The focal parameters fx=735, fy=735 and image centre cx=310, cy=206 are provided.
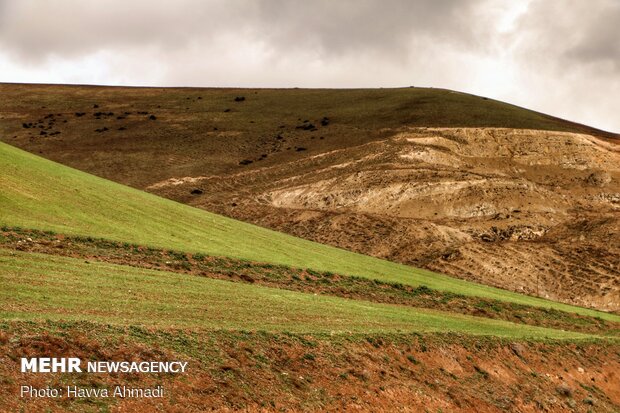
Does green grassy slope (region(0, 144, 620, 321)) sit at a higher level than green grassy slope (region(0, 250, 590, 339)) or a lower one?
higher

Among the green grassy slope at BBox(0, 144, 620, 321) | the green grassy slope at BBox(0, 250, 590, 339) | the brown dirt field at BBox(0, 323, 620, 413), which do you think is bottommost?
the brown dirt field at BBox(0, 323, 620, 413)

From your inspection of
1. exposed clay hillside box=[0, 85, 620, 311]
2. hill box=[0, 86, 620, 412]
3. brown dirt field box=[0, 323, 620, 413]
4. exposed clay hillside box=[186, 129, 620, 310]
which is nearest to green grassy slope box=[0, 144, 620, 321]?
hill box=[0, 86, 620, 412]

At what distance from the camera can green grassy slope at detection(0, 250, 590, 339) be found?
69.8 ft

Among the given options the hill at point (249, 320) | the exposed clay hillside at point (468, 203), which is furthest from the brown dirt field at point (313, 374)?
the exposed clay hillside at point (468, 203)

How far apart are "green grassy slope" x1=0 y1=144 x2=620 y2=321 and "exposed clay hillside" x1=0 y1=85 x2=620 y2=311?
901 centimetres

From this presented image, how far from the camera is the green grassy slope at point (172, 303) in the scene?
21.3 meters

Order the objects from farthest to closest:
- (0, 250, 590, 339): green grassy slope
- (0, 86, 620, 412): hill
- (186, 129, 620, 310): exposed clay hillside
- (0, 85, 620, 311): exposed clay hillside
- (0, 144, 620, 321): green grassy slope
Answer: (0, 85, 620, 311): exposed clay hillside < (186, 129, 620, 310): exposed clay hillside < (0, 144, 620, 321): green grassy slope < (0, 250, 590, 339): green grassy slope < (0, 86, 620, 412): hill

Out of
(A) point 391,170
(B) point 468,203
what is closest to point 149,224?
(B) point 468,203

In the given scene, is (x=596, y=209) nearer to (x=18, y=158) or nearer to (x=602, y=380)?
(x=602, y=380)

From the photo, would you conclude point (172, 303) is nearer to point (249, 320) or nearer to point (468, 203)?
point (249, 320)

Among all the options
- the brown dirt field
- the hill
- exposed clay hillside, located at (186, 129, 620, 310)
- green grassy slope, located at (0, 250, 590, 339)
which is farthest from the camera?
exposed clay hillside, located at (186, 129, 620, 310)

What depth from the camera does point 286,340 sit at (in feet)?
73.8

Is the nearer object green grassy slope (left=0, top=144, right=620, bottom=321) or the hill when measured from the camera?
the hill

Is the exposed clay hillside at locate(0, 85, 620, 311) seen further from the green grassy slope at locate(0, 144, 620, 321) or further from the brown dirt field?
the brown dirt field
